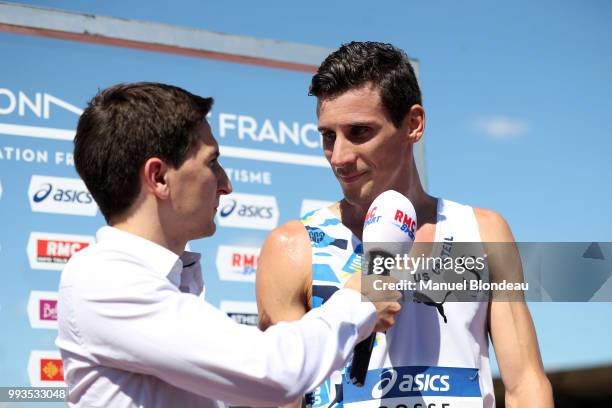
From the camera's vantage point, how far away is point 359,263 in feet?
9.54

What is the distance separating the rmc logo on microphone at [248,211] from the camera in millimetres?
4648

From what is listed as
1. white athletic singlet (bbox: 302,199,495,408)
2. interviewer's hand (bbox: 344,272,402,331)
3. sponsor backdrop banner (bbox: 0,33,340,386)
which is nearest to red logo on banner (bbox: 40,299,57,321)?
sponsor backdrop banner (bbox: 0,33,340,386)

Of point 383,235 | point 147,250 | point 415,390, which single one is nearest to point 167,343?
point 147,250

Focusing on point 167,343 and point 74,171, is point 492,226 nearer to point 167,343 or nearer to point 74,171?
point 167,343

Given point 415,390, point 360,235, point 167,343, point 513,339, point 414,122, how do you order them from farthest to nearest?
point 414,122 → point 360,235 → point 513,339 → point 415,390 → point 167,343

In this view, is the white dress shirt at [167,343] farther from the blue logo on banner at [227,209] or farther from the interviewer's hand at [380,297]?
the blue logo on banner at [227,209]

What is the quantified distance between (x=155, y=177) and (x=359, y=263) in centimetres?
94

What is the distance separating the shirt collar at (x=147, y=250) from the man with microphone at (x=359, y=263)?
711 millimetres

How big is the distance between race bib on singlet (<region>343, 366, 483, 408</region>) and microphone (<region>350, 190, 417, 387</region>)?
390 millimetres

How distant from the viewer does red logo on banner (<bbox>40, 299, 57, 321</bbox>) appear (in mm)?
4125

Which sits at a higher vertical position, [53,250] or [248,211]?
[248,211]

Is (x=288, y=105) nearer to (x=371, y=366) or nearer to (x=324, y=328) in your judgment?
(x=371, y=366)

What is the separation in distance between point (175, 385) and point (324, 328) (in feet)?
1.28

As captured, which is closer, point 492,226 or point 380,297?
point 380,297
